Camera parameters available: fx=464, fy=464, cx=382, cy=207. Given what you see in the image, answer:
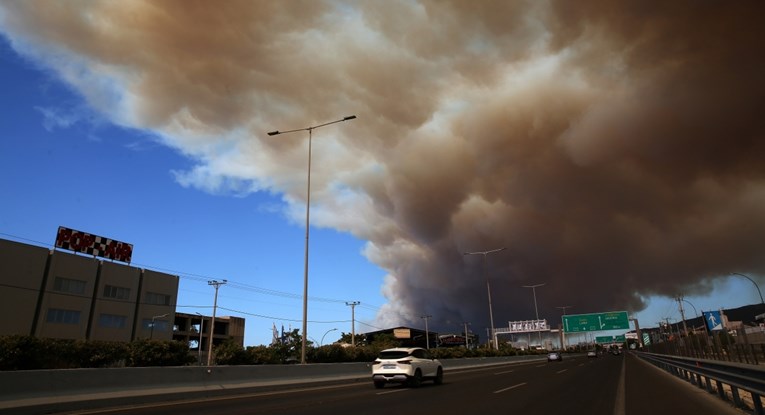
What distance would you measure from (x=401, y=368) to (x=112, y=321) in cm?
6091

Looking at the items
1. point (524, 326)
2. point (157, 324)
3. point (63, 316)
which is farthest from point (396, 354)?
point (524, 326)

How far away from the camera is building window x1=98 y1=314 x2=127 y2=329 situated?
6316 cm

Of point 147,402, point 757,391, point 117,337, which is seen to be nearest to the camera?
point 757,391

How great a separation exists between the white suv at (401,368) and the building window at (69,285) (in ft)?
184

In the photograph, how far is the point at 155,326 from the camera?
70.7 meters

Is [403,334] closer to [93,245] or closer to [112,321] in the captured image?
[112,321]

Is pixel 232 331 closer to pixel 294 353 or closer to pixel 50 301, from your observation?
pixel 50 301

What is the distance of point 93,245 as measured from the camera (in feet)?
210

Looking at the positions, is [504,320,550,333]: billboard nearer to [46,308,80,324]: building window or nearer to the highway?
[46,308,80,324]: building window

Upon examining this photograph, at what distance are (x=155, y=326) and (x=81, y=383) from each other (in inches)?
2593

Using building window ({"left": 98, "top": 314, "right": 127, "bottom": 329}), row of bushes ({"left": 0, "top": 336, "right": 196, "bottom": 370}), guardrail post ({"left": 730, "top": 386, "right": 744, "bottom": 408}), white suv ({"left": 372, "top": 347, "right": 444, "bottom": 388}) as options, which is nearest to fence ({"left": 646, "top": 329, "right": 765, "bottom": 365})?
guardrail post ({"left": 730, "top": 386, "right": 744, "bottom": 408})

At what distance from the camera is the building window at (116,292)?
64.8 metres

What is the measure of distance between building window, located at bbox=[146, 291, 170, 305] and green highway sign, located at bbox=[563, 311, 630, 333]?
64828 mm

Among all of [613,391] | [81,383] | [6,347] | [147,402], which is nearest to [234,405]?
[147,402]
